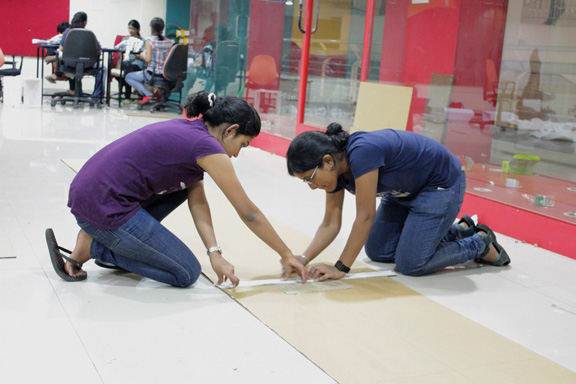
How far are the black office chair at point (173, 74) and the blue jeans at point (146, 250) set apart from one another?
21.4ft

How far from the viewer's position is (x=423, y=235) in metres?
2.79

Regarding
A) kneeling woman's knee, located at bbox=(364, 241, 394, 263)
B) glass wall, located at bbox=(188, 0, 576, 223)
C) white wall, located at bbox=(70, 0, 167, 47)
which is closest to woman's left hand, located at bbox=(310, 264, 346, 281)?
kneeling woman's knee, located at bbox=(364, 241, 394, 263)

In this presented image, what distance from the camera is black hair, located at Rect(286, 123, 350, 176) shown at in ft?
7.92

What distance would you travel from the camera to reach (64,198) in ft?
12.6

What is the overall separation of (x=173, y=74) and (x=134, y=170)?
673 centimetres

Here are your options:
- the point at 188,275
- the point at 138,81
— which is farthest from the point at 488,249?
the point at 138,81

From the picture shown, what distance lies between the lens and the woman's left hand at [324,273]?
267 centimetres

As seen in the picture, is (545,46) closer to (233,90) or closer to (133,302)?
(133,302)

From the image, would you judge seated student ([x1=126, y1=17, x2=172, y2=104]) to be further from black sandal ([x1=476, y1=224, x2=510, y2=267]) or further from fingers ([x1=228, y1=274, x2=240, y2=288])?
fingers ([x1=228, y1=274, x2=240, y2=288])

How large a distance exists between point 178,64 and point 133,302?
22.5 ft

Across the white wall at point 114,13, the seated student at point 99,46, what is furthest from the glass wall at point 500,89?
the white wall at point 114,13

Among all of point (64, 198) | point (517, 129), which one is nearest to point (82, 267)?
point (64, 198)

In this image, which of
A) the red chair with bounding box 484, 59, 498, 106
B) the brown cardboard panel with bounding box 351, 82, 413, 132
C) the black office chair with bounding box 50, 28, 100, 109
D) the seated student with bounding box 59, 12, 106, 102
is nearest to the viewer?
the red chair with bounding box 484, 59, 498, 106

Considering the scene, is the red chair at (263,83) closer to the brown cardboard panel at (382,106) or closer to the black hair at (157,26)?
the brown cardboard panel at (382,106)
